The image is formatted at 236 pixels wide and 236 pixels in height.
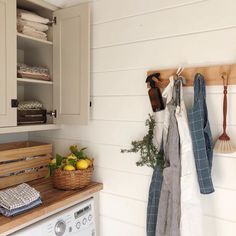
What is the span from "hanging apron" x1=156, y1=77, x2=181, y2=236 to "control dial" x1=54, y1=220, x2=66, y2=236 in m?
0.51

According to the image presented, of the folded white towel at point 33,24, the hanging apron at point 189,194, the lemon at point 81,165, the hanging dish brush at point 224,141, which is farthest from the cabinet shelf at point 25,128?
the hanging dish brush at point 224,141

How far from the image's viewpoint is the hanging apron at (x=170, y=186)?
124 centimetres

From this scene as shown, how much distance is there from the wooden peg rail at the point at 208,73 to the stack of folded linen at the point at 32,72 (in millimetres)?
842

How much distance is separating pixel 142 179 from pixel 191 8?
101 cm

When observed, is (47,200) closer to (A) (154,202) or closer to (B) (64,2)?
(A) (154,202)

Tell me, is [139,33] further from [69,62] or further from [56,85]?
[56,85]

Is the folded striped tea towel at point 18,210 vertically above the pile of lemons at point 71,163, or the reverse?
the pile of lemons at point 71,163

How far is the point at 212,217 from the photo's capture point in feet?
4.24

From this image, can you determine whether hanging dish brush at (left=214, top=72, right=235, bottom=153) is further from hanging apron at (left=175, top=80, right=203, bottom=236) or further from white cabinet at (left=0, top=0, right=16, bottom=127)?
white cabinet at (left=0, top=0, right=16, bottom=127)

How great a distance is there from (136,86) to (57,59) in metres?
0.62

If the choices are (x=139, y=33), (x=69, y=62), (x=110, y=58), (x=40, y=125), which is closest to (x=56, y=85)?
(x=69, y=62)

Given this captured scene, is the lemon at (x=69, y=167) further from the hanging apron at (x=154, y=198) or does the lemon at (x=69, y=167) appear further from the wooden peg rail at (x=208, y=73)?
the wooden peg rail at (x=208, y=73)

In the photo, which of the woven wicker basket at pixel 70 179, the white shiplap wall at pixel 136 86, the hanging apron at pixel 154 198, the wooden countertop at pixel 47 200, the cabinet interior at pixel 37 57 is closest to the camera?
the wooden countertop at pixel 47 200

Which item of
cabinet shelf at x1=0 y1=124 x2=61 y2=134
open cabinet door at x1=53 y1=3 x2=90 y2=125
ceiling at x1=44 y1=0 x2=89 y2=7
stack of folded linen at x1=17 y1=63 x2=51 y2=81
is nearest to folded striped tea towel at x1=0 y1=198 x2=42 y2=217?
cabinet shelf at x1=0 y1=124 x2=61 y2=134
